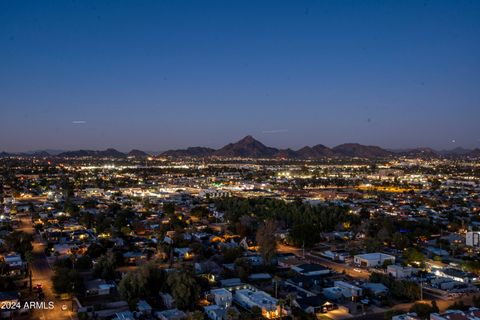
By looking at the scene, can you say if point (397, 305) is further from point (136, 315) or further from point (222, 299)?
point (136, 315)

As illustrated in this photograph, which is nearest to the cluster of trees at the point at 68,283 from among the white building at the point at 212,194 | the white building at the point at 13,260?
the white building at the point at 13,260

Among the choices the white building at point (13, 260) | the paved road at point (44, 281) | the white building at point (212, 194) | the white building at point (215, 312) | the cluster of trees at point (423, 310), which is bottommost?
the paved road at point (44, 281)

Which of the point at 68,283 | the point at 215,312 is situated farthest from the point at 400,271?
the point at 68,283

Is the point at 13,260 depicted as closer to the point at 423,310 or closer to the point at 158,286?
the point at 158,286

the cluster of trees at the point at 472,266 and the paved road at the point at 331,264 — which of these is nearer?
the cluster of trees at the point at 472,266

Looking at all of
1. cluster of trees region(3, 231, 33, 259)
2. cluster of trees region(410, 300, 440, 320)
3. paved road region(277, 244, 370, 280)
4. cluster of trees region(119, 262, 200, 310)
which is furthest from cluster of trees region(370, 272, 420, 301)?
cluster of trees region(3, 231, 33, 259)

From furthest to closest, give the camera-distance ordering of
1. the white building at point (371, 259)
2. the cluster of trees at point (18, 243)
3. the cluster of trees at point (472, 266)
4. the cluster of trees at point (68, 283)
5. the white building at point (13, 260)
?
1. the cluster of trees at point (18, 243)
2. the white building at point (371, 259)
3. the white building at point (13, 260)
4. the cluster of trees at point (472, 266)
5. the cluster of trees at point (68, 283)

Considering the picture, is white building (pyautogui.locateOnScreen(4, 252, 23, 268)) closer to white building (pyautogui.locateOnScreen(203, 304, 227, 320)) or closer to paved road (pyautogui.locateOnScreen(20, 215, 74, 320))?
paved road (pyautogui.locateOnScreen(20, 215, 74, 320))

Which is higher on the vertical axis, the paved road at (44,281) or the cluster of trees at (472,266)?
the cluster of trees at (472,266)

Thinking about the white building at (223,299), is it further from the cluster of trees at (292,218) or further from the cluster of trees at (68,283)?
the cluster of trees at (292,218)

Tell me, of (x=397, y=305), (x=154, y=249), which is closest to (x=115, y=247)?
(x=154, y=249)
